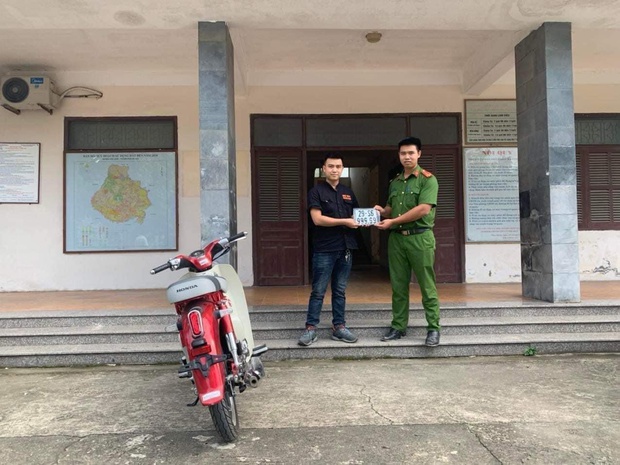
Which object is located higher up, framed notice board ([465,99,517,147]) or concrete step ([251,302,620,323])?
framed notice board ([465,99,517,147])

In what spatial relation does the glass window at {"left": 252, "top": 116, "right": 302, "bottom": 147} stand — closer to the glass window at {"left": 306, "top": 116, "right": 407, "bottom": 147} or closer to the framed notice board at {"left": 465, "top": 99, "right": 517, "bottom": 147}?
the glass window at {"left": 306, "top": 116, "right": 407, "bottom": 147}

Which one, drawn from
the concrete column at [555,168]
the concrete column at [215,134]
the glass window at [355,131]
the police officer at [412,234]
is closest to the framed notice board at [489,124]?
the glass window at [355,131]

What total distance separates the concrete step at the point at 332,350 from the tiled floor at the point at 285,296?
0.71 metres

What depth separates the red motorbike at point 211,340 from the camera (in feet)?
7.99

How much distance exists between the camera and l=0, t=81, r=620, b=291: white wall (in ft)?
22.8

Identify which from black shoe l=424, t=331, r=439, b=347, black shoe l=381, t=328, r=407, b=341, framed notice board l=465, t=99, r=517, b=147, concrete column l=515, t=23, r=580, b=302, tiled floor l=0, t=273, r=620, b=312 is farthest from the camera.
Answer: framed notice board l=465, t=99, r=517, b=147

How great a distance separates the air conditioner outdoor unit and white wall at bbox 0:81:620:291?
0.42 m

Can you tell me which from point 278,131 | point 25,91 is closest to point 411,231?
point 278,131

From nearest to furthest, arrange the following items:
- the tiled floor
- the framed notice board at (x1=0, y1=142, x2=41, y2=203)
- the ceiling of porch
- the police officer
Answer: the police officer < the ceiling of porch < the tiled floor < the framed notice board at (x1=0, y1=142, x2=41, y2=203)

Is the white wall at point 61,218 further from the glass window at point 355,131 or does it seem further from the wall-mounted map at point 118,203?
the glass window at point 355,131

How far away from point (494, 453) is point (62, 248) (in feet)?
21.4

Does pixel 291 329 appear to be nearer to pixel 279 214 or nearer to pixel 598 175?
pixel 279 214

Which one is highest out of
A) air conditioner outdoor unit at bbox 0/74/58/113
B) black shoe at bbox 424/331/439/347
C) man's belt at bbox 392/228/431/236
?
air conditioner outdoor unit at bbox 0/74/58/113

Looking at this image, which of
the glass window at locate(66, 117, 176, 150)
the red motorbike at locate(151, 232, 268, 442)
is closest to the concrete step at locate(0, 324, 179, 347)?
the red motorbike at locate(151, 232, 268, 442)
